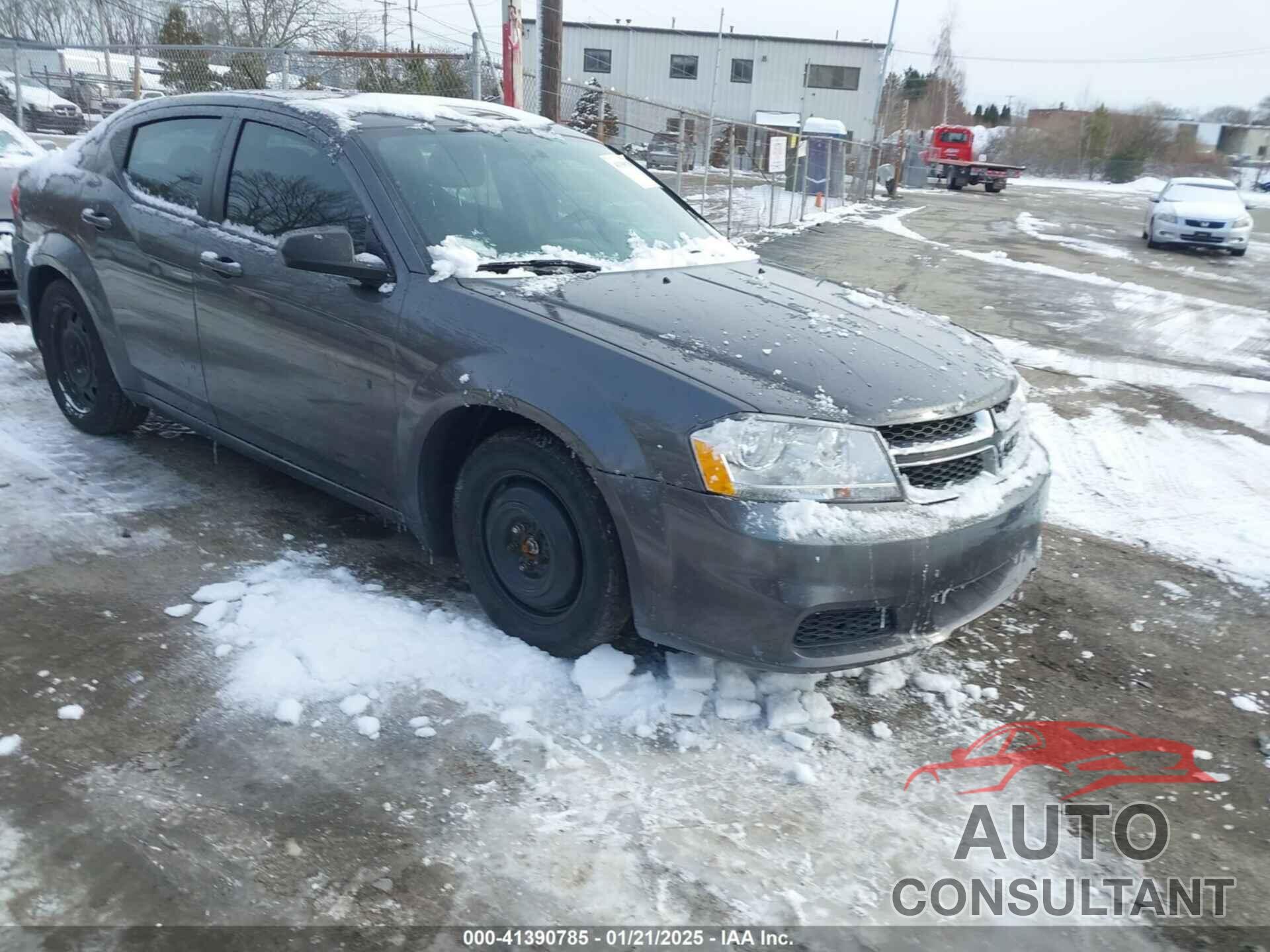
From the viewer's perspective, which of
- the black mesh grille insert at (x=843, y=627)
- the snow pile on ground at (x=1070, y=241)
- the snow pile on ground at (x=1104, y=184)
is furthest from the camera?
the snow pile on ground at (x=1104, y=184)

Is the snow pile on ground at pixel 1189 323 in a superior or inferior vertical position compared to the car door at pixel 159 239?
inferior

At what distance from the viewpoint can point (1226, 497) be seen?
5.16m

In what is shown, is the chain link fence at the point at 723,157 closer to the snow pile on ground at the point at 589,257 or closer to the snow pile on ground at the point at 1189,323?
the snow pile on ground at the point at 1189,323

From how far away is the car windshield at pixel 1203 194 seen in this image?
18.7 metres

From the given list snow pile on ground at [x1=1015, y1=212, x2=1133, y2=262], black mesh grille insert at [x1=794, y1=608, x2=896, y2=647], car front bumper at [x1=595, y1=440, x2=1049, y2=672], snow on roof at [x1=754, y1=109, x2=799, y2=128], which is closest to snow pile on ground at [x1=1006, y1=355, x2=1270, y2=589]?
car front bumper at [x1=595, y1=440, x2=1049, y2=672]

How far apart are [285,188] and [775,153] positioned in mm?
16196

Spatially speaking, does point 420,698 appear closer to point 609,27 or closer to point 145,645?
point 145,645

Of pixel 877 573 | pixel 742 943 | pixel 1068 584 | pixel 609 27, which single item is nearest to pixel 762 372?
pixel 877 573

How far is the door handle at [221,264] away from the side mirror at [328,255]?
0.62 meters

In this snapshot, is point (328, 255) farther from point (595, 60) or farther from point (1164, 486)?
point (595, 60)

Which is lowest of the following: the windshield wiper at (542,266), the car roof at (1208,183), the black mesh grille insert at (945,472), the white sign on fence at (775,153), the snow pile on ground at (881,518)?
the snow pile on ground at (881,518)

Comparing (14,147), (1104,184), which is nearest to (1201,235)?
(14,147)

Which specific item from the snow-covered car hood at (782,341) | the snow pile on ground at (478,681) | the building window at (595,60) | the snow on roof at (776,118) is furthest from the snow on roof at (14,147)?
the building window at (595,60)

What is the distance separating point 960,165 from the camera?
42.6 metres
